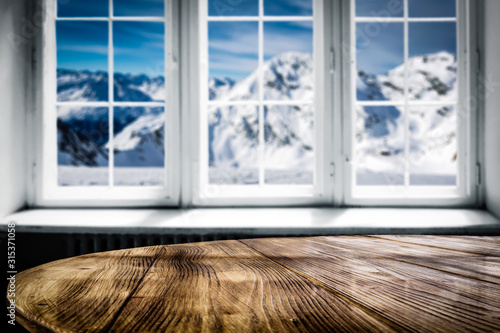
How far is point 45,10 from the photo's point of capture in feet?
6.81

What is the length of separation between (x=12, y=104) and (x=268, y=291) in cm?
197

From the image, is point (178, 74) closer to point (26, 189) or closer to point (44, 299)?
point (26, 189)

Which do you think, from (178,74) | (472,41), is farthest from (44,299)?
(472,41)

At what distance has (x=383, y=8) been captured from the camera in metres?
2.12

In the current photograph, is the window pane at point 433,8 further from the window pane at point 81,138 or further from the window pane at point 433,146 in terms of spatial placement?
the window pane at point 81,138

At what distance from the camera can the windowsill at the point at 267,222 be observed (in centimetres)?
170

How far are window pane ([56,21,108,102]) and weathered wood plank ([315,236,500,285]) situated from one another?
5.70ft

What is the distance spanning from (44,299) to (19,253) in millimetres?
1518

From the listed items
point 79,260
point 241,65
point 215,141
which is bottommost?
point 79,260

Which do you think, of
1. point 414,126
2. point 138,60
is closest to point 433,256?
point 414,126

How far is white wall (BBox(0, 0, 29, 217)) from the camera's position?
1896 mm

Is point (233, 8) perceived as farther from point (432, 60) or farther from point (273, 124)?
point (432, 60)

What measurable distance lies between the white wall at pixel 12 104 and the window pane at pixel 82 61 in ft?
0.60

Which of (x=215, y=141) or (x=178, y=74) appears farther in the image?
(x=215, y=141)
